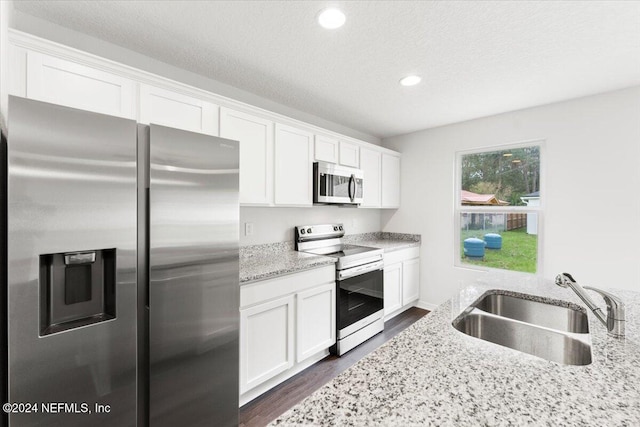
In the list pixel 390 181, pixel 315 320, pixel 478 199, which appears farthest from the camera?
pixel 390 181

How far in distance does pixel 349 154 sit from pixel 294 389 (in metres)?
2.40

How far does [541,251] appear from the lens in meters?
3.03

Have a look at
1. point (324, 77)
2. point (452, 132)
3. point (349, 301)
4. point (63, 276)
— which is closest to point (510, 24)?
point (324, 77)

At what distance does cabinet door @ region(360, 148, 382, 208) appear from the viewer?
346 cm

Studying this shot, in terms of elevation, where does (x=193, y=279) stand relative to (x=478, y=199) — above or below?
below

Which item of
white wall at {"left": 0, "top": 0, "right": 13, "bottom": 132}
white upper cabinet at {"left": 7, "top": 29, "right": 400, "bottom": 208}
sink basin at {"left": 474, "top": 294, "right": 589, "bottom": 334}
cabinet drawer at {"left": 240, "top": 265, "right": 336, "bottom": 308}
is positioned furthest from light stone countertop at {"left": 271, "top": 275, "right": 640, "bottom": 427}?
white upper cabinet at {"left": 7, "top": 29, "right": 400, "bottom": 208}

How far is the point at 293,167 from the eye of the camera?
2613 mm

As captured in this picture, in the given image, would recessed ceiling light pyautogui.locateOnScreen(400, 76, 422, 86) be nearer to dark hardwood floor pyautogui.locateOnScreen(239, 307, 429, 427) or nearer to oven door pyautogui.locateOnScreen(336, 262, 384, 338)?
oven door pyautogui.locateOnScreen(336, 262, 384, 338)

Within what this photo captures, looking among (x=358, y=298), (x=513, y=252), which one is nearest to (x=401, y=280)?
(x=358, y=298)

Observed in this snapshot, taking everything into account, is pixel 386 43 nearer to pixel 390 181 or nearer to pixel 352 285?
pixel 352 285

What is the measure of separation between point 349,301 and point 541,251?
2226 millimetres

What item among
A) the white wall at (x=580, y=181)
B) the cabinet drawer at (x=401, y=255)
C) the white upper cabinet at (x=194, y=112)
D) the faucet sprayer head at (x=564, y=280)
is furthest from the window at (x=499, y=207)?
the faucet sprayer head at (x=564, y=280)

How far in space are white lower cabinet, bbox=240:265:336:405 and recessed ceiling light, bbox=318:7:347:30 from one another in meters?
1.70

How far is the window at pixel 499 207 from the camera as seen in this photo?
3123mm
